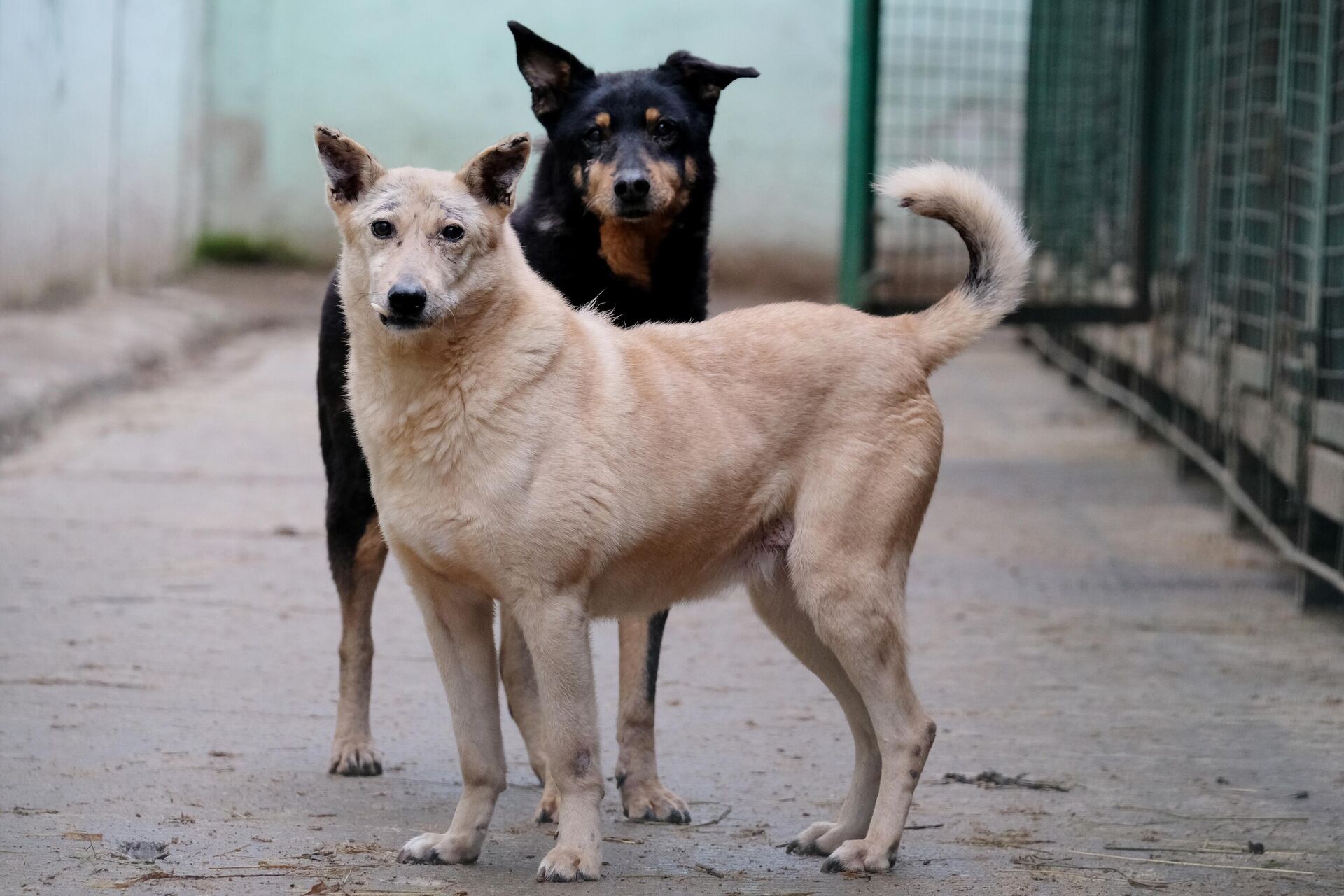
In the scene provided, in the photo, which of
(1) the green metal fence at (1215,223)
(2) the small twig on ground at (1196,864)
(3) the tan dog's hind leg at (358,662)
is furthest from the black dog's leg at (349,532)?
(1) the green metal fence at (1215,223)

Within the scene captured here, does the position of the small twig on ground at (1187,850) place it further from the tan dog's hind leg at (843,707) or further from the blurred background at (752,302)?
the tan dog's hind leg at (843,707)

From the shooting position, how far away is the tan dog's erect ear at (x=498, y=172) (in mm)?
3008

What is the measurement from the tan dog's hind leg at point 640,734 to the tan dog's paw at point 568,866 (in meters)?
0.55

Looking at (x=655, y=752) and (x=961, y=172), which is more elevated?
(x=961, y=172)

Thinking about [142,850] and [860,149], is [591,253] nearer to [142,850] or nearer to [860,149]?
[142,850]

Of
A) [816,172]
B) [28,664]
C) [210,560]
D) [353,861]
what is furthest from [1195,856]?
[816,172]

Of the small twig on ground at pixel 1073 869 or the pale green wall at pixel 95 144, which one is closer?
the small twig on ground at pixel 1073 869

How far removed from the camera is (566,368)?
3.08m

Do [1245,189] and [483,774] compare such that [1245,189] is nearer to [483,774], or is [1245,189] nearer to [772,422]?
[772,422]

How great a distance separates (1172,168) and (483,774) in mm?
6859

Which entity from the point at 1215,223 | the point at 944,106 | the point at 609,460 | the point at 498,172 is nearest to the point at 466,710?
the point at 609,460

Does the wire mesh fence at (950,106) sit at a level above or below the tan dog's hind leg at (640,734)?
above

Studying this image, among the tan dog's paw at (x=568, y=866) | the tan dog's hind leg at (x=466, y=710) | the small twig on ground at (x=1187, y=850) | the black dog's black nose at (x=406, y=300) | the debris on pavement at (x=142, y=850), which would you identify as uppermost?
the black dog's black nose at (x=406, y=300)

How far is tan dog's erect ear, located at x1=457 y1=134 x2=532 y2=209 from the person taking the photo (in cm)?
301
